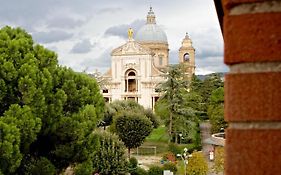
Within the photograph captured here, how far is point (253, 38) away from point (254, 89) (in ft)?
0.36

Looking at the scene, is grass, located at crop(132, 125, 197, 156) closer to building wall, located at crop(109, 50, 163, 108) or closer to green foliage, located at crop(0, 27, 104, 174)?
building wall, located at crop(109, 50, 163, 108)

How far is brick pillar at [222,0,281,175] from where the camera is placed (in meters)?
1.24

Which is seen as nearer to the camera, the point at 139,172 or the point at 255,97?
the point at 255,97

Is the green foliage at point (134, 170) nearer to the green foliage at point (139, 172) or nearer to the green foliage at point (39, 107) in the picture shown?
the green foliage at point (139, 172)

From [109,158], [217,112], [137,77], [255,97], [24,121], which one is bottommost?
[109,158]

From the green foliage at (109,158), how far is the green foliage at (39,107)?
6.70m

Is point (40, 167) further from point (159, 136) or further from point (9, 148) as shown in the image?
point (159, 136)

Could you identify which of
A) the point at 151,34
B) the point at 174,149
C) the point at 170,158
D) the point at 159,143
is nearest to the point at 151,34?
the point at 151,34

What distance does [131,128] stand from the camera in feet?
125

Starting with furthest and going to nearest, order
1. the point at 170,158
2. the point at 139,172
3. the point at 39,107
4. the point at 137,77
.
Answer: the point at 137,77
the point at 170,158
the point at 139,172
the point at 39,107

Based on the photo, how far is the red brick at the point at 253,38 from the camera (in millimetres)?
1260

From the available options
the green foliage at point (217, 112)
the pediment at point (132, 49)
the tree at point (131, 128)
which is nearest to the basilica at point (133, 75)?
the pediment at point (132, 49)

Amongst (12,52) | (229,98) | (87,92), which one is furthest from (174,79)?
(229,98)

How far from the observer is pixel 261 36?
4.15 ft
